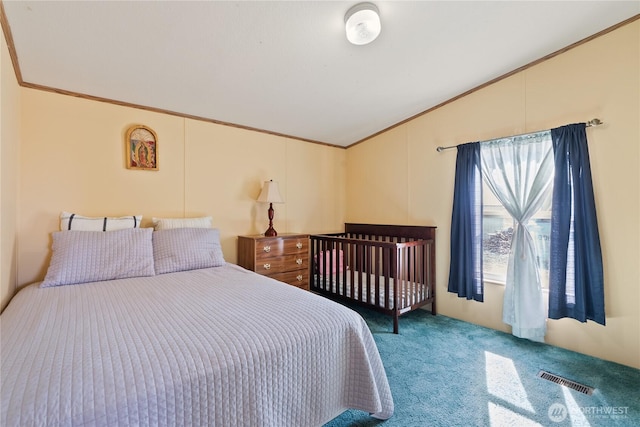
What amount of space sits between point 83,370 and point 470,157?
10.3 feet

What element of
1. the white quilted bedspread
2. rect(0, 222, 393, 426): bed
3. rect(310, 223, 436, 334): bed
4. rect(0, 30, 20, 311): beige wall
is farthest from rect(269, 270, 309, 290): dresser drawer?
rect(0, 30, 20, 311): beige wall

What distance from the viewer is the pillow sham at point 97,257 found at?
1.92m

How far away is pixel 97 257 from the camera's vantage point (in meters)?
2.01

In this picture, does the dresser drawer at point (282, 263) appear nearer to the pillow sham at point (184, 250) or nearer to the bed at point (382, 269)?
the bed at point (382, 269)

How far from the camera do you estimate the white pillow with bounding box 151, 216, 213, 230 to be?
8.52 feet

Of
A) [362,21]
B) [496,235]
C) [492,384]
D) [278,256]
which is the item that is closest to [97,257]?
[278,256]

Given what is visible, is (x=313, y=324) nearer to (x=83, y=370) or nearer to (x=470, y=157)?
(x=83, y=370)

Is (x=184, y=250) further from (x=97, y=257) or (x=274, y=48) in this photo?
(x=274, y=48)

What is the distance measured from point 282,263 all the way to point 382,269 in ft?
3.69

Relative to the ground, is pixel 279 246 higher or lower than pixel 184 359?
higher

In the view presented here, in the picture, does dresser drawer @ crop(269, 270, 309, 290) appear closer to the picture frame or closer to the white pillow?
the white pillow

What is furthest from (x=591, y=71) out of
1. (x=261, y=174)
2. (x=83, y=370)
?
(x=83, y=370)

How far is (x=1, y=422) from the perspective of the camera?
27.3 inches

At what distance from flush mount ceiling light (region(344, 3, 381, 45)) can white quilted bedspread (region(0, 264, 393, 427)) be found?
1.66 metres
